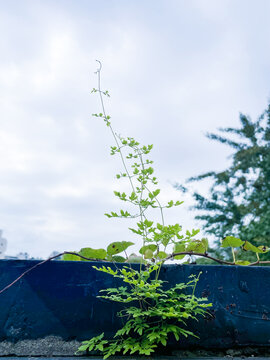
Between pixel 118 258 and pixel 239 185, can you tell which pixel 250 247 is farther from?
pixel 239 185

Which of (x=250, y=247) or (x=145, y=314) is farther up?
(x=250, y=247)

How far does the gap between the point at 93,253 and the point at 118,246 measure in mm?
95

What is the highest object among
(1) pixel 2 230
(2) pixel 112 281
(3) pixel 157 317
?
(1) pixel 2 230

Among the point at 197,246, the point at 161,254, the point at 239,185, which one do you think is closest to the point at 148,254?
the point at 161,254

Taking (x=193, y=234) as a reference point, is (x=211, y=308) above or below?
below

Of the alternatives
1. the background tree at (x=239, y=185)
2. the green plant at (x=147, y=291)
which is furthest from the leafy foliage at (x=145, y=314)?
the background tree at (x=239, y=185)

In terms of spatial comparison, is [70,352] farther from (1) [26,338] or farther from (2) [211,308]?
(2) [211,308]

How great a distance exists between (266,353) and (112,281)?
56cm

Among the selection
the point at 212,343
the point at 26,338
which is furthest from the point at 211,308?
the point at 26,338

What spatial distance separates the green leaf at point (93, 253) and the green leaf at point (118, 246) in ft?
0.08

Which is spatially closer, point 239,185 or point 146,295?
point 146,295

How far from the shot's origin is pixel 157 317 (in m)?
0.96

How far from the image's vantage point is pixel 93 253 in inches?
43.8

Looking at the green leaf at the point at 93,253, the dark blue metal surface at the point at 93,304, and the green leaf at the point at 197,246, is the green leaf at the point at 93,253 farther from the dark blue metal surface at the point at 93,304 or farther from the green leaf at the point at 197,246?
the green leaf at the point at 197,246
